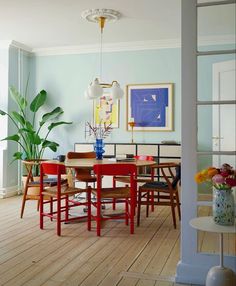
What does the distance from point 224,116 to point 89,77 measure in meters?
4.20

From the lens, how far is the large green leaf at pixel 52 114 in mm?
6325

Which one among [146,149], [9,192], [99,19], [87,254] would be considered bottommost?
[87,254]

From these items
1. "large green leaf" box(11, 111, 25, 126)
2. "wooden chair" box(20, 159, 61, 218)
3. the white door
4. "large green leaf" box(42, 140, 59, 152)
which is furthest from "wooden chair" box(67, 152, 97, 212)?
the white door

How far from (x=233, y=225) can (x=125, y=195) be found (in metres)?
1.78

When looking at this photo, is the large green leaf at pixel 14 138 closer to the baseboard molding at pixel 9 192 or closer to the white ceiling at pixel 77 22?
the baseboard molding at pixel 9 192

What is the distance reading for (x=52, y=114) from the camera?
6410mm

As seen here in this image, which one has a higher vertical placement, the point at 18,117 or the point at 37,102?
the point at 37,102

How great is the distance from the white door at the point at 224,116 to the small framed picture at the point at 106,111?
12.0ft

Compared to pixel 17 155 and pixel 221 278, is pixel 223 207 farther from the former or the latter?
pixel 17 155

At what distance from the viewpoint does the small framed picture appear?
6.36m

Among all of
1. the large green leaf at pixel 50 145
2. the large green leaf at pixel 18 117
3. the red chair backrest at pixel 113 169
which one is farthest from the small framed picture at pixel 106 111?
the red chair backrest at pixel 113 169

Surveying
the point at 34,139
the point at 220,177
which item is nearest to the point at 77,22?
the point at 34,139

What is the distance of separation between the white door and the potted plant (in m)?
3.85

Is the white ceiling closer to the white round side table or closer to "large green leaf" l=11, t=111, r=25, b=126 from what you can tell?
"large green leaf" l=11, t=111, r=25, b=126
